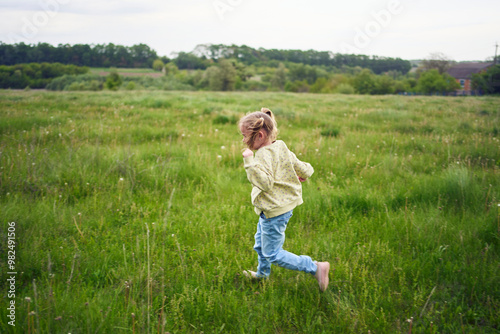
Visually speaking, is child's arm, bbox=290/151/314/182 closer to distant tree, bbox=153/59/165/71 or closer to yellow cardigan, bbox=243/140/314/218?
yellow cardigan, bbox=243/140/314/218

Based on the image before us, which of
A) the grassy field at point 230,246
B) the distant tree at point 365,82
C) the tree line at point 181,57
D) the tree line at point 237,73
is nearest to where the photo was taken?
the grassy field at point 230,246

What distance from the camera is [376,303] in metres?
2.29

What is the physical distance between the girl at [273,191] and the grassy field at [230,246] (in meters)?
0.25

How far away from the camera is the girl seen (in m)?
2.40

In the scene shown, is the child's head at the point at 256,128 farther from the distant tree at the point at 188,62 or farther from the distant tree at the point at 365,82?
the distant tree at the point at 188,62

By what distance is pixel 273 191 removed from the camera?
8.07 ft

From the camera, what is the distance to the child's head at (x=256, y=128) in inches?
93.5

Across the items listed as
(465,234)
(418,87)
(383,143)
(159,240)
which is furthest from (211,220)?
(418,87)

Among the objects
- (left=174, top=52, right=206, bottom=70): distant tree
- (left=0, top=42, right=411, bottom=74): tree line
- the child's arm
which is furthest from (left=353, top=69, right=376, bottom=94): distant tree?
the child's arm

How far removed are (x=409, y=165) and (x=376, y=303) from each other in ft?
12.8

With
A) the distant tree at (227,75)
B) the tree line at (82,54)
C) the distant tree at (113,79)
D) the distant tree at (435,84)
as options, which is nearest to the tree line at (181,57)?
the tree line at (82,54)

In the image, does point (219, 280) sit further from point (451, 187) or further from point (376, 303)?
point (451, 187)

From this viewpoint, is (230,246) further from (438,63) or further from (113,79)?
(438,63)

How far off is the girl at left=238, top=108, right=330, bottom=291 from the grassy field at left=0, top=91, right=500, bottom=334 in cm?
25
